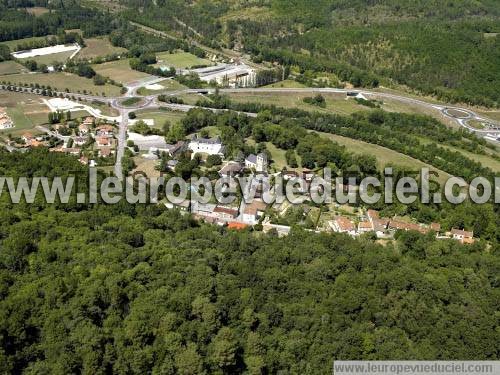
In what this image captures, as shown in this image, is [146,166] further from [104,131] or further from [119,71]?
[119,71]

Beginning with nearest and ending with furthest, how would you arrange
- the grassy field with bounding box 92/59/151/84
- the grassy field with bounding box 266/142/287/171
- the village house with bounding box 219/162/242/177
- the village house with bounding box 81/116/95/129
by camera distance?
the village house with bounding box 219/162/242/177 < the grassy field with bounding box 266/142/287/171 < the village house with bounding box 81/116/95/129 < the grassy field with bounding box 92/59/151/84

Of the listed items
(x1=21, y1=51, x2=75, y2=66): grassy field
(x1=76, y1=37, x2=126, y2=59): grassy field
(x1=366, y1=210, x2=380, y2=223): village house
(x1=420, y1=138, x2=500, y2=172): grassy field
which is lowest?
(x1=420, y1=138, x2=500, y2=172): grassy field

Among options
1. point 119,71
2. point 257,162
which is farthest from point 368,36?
point 257,162

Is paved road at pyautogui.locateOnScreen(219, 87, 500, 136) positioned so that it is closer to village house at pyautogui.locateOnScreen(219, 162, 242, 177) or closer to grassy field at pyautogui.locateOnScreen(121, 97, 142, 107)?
grassy field at pyautogui.locateOnScreen(121, 97, 142, 107)

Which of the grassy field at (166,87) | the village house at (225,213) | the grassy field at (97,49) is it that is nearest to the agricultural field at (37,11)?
the grassy field at (97,49)

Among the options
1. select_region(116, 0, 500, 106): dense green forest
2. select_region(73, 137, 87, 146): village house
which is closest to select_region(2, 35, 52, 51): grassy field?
select_region(116, 0, 500, 106): dense green forest

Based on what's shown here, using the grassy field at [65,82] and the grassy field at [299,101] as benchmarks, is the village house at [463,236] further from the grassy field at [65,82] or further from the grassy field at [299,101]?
the grassy field at [65,82]

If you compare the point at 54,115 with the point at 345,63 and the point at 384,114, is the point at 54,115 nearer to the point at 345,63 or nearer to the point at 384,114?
the point at 384,114
